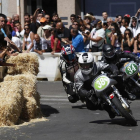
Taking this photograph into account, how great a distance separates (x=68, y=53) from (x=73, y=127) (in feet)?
10.1

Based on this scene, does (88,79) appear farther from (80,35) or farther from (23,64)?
(80,35)

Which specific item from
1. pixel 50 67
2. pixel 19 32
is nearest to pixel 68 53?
pixel 50 67

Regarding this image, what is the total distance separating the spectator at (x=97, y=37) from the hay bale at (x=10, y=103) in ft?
21.9

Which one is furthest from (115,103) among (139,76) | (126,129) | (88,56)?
(139,76)

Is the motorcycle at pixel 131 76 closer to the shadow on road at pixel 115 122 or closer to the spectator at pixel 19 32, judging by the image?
Result: the shadow on road at pixel 115 122

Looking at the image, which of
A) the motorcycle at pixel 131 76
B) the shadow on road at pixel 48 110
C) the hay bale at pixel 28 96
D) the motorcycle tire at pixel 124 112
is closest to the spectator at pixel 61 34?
the motorcycle at pixel 131 76

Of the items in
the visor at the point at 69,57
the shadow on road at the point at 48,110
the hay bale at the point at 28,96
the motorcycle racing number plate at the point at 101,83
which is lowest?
the shadow on road at the point at 48,110

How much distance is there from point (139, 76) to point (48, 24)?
5241mm

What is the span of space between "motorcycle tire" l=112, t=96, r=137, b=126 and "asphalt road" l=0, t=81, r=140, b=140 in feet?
0.42

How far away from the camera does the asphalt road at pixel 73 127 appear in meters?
8.24

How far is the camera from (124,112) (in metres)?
8.94

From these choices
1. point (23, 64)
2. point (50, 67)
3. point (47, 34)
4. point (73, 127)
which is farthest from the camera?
point (50, 67)

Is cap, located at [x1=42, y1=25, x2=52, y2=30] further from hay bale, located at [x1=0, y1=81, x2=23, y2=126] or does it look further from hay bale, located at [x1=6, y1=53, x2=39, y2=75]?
hay bale, located at [x1=0, y1=81, x2=23, y2=126]

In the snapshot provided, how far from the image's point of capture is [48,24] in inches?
680
